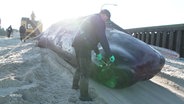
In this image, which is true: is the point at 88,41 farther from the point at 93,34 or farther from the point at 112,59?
the point at 112,59

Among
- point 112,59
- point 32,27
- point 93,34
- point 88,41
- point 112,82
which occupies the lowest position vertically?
point 32,27

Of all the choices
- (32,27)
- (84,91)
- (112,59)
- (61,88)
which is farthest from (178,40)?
(32,27)

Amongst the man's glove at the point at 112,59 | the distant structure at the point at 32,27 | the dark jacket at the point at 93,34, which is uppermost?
the dark jacket at the point at 93,34

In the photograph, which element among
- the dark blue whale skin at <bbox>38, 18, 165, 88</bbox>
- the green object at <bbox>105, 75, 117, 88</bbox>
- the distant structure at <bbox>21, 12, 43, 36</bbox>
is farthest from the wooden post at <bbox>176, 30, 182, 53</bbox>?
the distant structure at <bbox>21, 12, 43, 36</bbox>

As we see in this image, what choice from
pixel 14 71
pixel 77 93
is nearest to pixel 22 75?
pixel 14 71

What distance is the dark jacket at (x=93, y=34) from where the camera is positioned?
647 cm

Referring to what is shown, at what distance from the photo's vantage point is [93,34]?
6.57m

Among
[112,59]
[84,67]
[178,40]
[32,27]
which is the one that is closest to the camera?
[84,67]

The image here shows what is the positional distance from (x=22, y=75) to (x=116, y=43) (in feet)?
7.01

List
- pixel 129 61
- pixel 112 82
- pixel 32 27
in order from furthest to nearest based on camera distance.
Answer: pixel 32 27
pixel 112 82
pixel 129 61

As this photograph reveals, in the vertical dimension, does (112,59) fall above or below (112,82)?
above

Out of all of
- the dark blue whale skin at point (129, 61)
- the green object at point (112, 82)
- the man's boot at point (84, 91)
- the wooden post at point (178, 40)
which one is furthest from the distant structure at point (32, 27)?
the man's boot at point (84, 91)

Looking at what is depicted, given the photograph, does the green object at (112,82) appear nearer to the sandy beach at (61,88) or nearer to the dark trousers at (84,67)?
the sandy beach at (61,88)

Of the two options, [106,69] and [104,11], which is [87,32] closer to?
[104,11]
